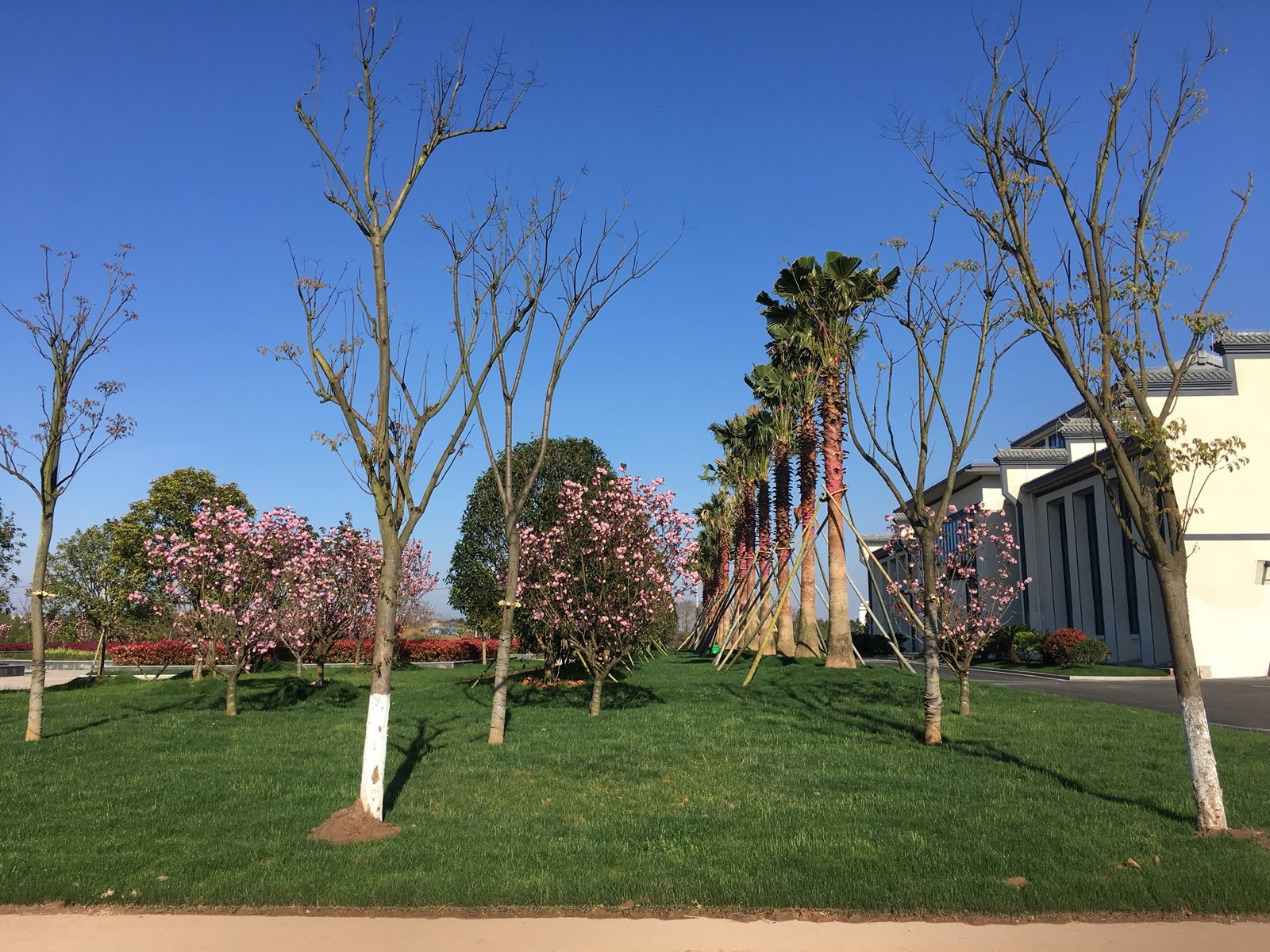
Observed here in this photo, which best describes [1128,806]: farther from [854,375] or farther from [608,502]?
[608,502]

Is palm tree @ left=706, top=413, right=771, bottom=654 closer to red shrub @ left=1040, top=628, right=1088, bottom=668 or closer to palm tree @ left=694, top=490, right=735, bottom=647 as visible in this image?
palm tree @ left=694, top=490, right=735, bottom=647

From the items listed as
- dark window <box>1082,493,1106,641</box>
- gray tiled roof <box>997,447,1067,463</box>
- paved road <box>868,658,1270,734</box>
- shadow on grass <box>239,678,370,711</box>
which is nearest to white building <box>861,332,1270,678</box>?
dark window <box>1082,493,1106,641</box>

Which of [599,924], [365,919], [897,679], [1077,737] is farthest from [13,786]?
[897,679]

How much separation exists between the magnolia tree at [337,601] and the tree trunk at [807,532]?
35.3 ft

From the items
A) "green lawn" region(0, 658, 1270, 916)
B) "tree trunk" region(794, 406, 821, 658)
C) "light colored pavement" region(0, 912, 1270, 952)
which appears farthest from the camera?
"tree trunk" region(794, 406, 821, 658)

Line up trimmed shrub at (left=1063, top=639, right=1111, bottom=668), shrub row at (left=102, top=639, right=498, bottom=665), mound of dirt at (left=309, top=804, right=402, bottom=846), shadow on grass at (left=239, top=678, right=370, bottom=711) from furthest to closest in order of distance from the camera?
shrub row at (left=102, top=639, right=498, bottom=665)
trimmed shrub at (left=1063, top=639, right=1111, bottom=668)
shadow on grass at (left=239, top=678, right=370, bottom=711)
mound of dirt at (left=309, top=804, right=402, bottom=846)

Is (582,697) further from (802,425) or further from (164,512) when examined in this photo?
(164,512)

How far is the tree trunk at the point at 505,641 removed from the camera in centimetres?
1170

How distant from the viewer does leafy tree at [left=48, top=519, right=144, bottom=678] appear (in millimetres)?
28016

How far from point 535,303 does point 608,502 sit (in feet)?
19.5

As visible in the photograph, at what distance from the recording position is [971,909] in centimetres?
565

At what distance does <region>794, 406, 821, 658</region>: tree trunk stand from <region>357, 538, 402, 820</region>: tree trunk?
14.0 m

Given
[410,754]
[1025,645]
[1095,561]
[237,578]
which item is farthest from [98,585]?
[1095,561]

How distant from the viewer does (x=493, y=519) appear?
26359 millimetres
